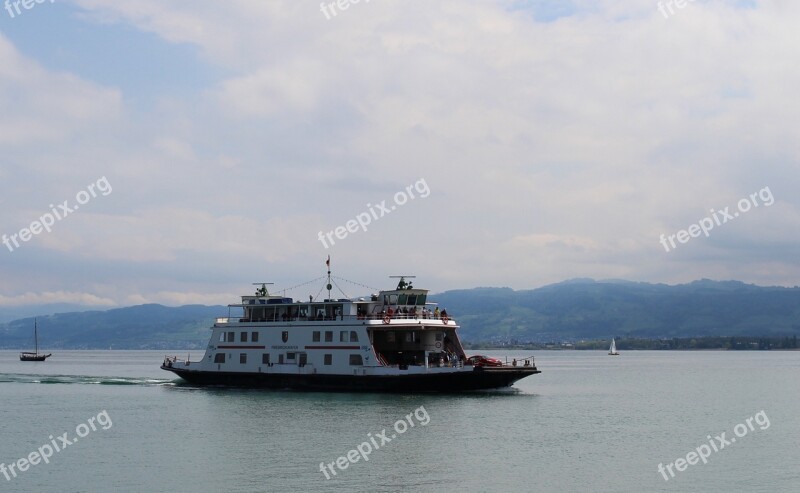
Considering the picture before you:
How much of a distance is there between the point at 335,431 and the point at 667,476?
1738cm

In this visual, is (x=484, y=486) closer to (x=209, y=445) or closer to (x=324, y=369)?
(x=209, y=445)

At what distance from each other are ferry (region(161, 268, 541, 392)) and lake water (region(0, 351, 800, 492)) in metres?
1.46

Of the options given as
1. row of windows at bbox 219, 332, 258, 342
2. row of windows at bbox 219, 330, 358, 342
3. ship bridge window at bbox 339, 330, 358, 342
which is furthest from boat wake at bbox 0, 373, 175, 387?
ship bridge window at bbox 339, 330, 358, 342

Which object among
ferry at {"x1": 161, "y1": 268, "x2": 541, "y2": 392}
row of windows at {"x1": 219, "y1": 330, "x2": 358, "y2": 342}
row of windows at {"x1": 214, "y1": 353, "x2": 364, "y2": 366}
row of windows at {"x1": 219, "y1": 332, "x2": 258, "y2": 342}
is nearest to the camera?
ferry at {"x1": 161, "y1": 268, "x2": 541, "y2": 392}

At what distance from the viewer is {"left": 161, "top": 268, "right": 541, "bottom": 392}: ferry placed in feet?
205

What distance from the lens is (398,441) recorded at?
147 ft

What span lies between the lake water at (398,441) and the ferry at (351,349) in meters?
1.46

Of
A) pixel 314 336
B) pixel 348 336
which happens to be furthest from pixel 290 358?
pixel 348 336

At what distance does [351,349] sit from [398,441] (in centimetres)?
2011

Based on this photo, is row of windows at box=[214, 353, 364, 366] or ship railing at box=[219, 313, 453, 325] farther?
ship railing at box=[219, 313, 453, 325]

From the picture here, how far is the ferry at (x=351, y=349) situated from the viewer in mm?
62344

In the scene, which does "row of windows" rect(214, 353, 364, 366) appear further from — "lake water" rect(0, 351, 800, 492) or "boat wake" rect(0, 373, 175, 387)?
"boat wake" rect(0, 373, 175, 387)

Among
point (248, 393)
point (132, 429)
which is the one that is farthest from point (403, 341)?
point (132, 429)

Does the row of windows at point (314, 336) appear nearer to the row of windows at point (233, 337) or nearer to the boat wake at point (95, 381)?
the row of windows at point (233, 337)
